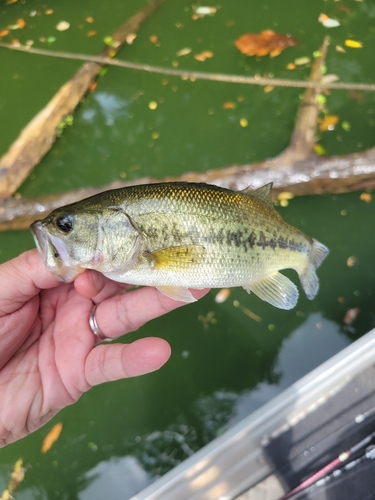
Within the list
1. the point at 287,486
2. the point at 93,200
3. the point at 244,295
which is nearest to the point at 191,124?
the point at 244,295

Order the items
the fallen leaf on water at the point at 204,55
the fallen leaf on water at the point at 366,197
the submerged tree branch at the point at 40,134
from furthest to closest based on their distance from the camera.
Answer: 1. the fallen leaf on water at the point at 204,55
2. the submerged tree branch at the point at 40,134
3. the fallen leaf on water at the point at 366,197

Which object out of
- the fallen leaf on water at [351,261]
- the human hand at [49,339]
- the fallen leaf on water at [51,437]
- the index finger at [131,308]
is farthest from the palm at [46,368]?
the fallen leaf on water at [351,261]

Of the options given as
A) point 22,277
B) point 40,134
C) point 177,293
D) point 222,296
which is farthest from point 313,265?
point 40,134

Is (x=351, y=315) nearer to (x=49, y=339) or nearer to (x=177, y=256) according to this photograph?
(x=177, y=256)

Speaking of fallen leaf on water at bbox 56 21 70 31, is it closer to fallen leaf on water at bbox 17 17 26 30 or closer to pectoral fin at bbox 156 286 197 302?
fallen leaf on water at bbox 17 17 26 30

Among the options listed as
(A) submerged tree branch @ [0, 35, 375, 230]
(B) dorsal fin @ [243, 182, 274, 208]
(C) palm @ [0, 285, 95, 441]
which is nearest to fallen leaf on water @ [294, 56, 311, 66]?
(A) submerged tree branch @ [0, 35, 375, 230]

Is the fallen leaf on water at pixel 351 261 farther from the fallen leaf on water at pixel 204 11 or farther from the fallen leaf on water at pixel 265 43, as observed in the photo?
the fallen leaf on water at pixel 204 11

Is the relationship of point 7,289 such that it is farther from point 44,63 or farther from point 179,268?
point 44,63
